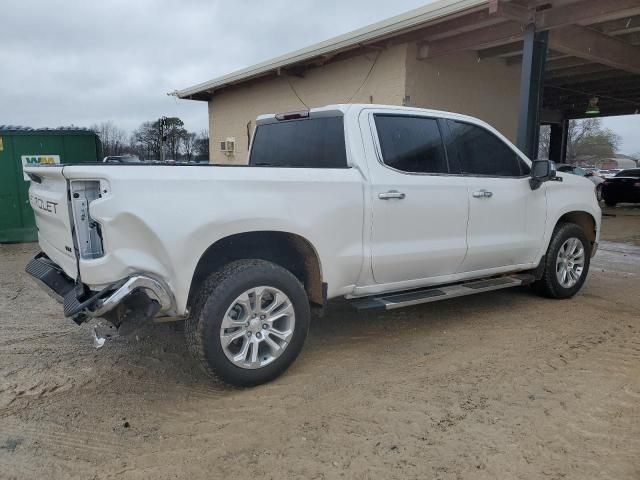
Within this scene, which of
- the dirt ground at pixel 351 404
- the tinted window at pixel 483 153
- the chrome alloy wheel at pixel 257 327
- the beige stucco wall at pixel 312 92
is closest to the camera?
the dirt ground at pixel 351 404

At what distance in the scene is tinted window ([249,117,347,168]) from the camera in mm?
4215

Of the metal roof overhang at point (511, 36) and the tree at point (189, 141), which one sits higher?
the metal roof overhang at point (511, 36)

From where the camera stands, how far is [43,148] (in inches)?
377

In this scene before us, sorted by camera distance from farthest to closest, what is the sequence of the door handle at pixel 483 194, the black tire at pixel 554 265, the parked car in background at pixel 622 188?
the parked car in background at pixel 622 188
the black tire at pixel 554 265
the door handle at pixel 483 194

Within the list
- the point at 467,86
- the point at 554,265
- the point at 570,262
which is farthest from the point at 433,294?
the point at 467,86

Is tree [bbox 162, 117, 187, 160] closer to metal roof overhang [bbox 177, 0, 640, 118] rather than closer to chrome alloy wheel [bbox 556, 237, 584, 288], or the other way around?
metal roof overhang [bbox 177, 0, 640, 118]

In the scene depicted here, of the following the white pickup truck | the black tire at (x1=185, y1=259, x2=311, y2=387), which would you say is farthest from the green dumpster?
the black tire at (x1=185, y1=259, x2=311, y2=387)

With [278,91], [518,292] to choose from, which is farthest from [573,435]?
[278,91]

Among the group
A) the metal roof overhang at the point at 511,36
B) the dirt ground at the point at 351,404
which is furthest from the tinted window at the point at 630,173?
the dirt ground at the point at 351,404

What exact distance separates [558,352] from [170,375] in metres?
3.02

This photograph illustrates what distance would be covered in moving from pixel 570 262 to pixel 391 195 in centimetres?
286

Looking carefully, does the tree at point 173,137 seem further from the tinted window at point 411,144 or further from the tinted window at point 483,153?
the tinted window at point 411,144

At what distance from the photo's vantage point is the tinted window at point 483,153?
187 inches

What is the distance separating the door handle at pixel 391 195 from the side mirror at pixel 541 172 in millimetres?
1767
